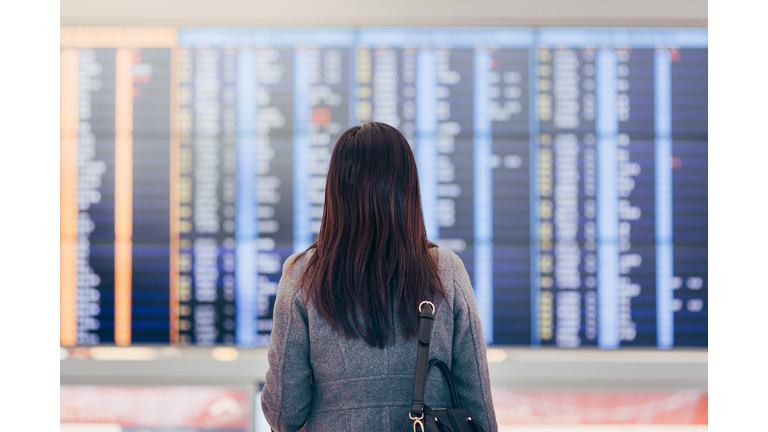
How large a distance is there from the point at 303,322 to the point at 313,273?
10 cm

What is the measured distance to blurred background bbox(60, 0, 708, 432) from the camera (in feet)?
6.66

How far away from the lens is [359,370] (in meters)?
0.96

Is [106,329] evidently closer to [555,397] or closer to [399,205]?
[399,205]

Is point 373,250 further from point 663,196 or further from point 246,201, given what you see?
point 663,196

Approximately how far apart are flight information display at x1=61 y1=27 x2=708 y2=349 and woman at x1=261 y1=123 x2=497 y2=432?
1.08 m

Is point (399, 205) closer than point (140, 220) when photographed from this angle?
Yes

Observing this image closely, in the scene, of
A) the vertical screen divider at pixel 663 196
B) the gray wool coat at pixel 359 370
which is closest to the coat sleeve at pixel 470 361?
the gray wool coat at pixel 359 370

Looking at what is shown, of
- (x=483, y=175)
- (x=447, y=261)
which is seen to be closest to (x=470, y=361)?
(x=447, y=261)

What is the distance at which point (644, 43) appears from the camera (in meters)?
2.04

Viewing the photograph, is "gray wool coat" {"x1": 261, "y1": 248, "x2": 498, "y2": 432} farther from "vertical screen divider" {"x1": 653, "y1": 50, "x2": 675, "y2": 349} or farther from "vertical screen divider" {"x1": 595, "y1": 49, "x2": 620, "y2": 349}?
"vertical screen divider" {"x1": 653, "y1": 50, "x2": 675, "y2": 349}

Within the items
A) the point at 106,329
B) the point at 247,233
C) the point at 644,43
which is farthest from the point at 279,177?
the point at 644,43

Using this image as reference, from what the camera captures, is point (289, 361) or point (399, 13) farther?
point (399, 13)

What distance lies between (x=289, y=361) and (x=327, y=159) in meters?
1.20

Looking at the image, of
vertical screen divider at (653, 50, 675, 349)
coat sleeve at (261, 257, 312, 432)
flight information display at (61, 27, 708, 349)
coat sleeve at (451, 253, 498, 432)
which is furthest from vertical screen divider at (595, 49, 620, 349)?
coat sleeve at (261, 257, 312, 432)
